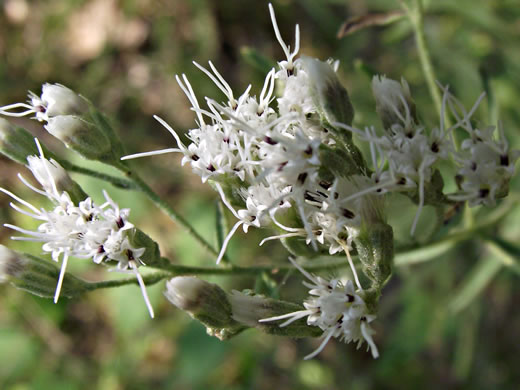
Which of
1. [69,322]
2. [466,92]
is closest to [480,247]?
[466,92]

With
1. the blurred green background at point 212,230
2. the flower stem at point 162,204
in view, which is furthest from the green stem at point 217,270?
the blurred green background at point 212,230

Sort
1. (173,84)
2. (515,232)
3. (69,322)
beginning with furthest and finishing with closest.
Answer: (173,84), (69,322), (515,232)

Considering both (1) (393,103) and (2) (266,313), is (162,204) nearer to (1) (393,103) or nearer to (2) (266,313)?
(2) (266,313)

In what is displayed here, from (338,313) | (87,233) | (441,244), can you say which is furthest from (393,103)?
(87,233)

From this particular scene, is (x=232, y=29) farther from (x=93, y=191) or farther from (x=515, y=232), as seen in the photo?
(x=515, y=232)

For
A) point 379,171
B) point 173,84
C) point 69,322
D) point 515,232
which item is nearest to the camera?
point 379,171

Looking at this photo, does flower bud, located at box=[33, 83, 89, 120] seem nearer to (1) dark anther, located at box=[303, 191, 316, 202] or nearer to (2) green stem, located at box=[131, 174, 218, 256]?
(2) green stem, located at box=[131, 174, 218, 256]
